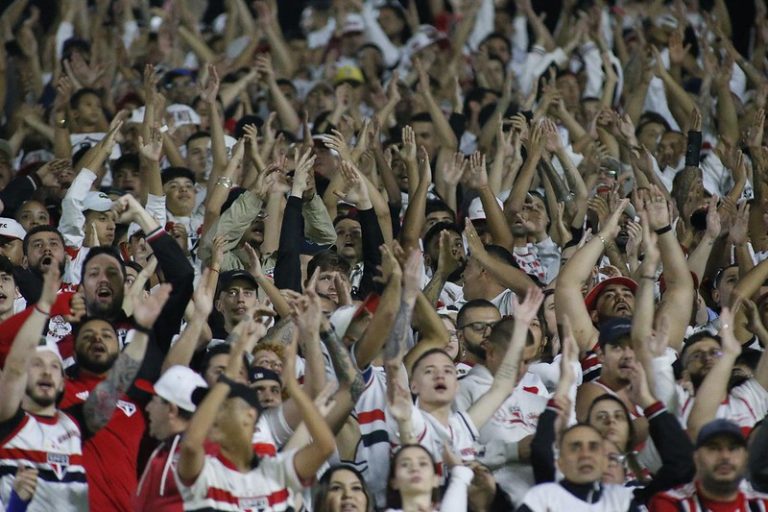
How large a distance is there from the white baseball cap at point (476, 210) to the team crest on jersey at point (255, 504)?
14.7 feet

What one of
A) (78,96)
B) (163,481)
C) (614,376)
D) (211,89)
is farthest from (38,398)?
(78,96)

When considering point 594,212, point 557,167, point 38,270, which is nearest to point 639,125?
point 557,167

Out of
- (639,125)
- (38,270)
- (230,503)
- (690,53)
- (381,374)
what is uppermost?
(690,53)

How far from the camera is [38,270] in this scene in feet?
35.0

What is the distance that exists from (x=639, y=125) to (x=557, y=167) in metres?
1.37

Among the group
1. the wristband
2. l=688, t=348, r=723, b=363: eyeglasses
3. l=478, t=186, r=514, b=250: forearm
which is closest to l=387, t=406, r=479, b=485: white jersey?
l=688, t=348, r=723, b=363: eyeglasses

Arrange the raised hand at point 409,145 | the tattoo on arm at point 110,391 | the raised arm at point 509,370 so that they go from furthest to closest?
the raised hand at point 409,145 < the raised arm at point 509,370 < the tattoo on arm at point 110,391

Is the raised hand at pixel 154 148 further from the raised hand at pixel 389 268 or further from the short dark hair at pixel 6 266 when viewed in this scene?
the raised hand at pixel 389 268

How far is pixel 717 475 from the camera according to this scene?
27.2ft

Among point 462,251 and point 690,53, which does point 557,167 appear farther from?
point 690,53

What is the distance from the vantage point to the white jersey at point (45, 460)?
841cm

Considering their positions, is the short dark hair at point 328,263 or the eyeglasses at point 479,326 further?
the short dark hair at point 328,263

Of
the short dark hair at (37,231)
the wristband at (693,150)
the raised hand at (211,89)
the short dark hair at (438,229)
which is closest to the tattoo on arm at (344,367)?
the short dark hair at (37,231)

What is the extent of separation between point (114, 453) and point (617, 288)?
314 cm
